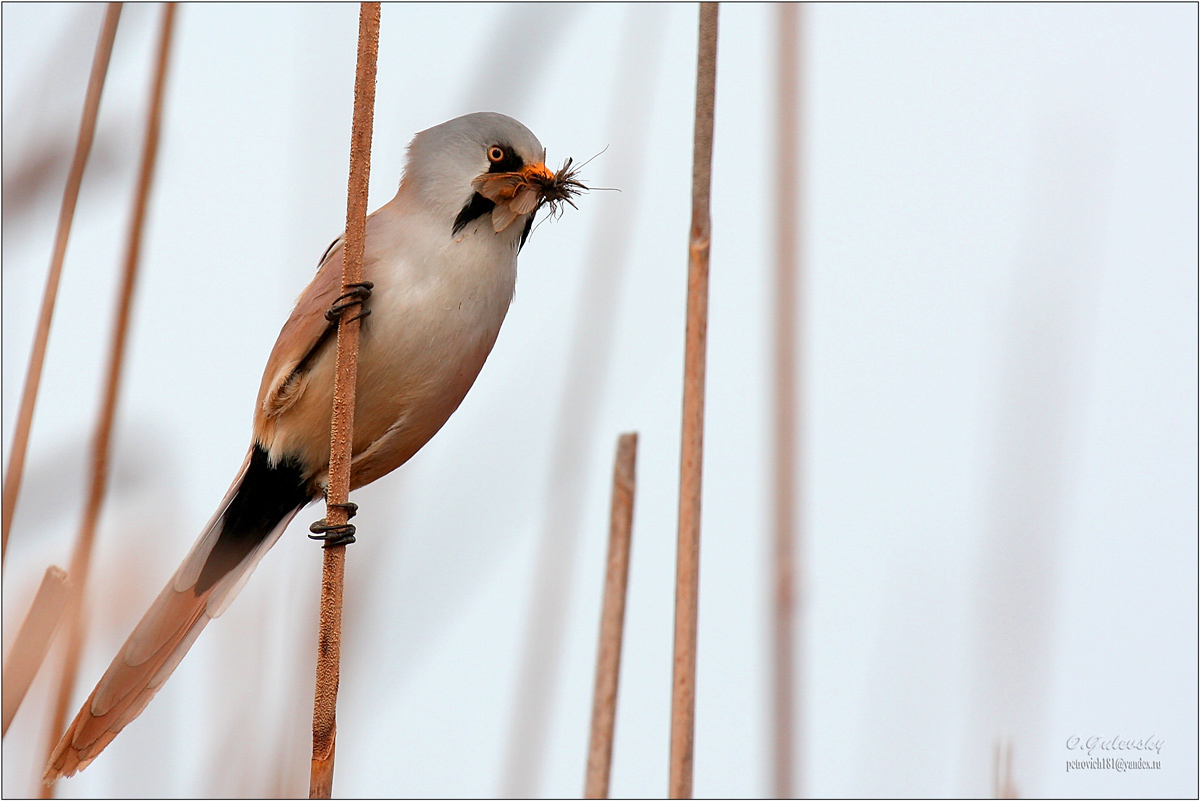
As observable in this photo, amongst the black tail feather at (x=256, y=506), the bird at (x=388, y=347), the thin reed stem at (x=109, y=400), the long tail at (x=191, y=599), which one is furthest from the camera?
the black tail feather at (x=256, y=506)

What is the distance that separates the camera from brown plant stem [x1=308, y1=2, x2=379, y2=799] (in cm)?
125

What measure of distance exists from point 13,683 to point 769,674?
1.04 metres

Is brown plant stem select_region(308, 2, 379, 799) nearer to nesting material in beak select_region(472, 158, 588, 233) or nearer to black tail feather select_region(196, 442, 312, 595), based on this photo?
nesting material in beak select_region(472, 158, 588, 233)

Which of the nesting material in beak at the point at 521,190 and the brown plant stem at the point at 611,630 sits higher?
the nesting material in beak at the point at 521,190

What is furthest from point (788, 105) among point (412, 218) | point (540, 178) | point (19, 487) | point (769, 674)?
point (19, 487)

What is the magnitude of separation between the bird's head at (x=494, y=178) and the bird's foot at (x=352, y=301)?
0.21m

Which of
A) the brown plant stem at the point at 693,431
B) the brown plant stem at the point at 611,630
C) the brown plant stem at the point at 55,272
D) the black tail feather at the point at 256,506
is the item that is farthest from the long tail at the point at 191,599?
the brown plant stem at the point at 693,431

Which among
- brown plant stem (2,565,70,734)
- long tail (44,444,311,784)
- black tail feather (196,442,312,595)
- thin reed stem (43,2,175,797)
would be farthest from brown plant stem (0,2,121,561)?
black tail feather (196,442,312,595)

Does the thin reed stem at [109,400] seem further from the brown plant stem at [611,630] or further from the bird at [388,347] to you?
the brown plant stem at [611,630]

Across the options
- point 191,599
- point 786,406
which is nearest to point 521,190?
point 786,406

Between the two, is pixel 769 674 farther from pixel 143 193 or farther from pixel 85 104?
pixel 85 104

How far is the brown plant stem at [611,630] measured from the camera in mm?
1633

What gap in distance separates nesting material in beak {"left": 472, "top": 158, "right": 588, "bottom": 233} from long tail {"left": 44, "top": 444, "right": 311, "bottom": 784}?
2.16 ft

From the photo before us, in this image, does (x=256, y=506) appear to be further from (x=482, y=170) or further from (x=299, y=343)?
(x=482, y=170)
